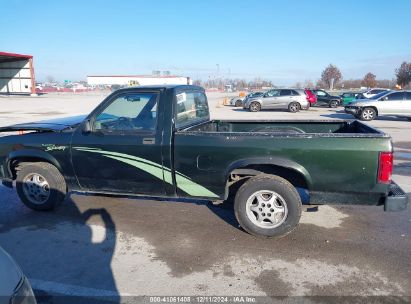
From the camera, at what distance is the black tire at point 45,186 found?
4664mm

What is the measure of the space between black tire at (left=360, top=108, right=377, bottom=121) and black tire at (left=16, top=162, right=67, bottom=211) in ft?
54.2

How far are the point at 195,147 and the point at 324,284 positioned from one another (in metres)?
1.97

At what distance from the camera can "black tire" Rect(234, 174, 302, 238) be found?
3875mm

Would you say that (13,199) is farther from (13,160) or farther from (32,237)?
(32,237)

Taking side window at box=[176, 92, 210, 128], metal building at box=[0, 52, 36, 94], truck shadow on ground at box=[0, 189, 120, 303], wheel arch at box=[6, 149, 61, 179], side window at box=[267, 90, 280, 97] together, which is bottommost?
truck shadow on ground at box=[0, 189, 120, 303]

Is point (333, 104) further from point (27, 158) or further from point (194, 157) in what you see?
point (27, 158)

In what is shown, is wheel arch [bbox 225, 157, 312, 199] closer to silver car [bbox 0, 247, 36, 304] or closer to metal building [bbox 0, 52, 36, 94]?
silver car [bbox 0, 247, 36, 304]

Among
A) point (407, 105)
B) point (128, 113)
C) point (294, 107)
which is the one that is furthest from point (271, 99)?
point (128, 113)

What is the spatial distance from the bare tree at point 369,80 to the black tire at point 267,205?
284 ft

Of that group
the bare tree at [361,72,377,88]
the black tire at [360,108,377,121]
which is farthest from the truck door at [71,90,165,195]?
the bare tree at [361,72,377,88]

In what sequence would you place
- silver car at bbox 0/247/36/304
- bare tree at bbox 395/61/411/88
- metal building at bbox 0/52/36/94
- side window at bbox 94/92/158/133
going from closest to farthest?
silver car at bbox 0/247/36/304 < side window at bbox 94/92/158/133 < metal building at bbox 0/52/36/94 < bare tree at bbox 395/61/411/88

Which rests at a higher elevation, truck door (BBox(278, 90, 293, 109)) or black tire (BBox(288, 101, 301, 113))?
truck door (BBox(278, 90, 293, 109))

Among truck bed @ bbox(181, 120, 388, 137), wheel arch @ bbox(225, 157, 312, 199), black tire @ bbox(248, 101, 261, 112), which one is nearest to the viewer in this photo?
wheel arch @ bbox(225, 157, 312, 199)

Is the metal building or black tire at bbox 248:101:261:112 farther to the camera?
the metal building
